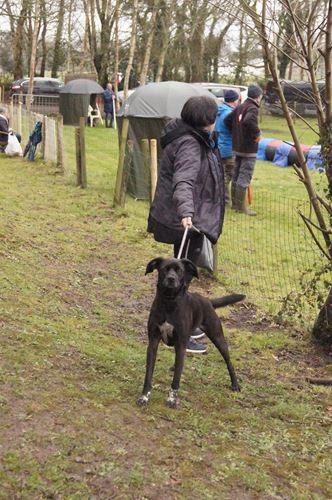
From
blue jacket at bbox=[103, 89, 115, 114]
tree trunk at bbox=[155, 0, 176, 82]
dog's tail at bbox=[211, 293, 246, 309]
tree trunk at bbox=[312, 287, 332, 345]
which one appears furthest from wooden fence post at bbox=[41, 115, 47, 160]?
tree trunk at bbox=[155, 0, 176, 82]

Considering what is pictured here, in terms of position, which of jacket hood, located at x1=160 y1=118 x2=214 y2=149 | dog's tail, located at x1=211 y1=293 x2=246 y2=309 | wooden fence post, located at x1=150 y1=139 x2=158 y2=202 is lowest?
dog's tail, located at x1=211 y1=293 x2=246 y2=309

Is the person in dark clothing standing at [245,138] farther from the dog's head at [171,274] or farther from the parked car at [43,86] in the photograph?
the parked car at [43,86]

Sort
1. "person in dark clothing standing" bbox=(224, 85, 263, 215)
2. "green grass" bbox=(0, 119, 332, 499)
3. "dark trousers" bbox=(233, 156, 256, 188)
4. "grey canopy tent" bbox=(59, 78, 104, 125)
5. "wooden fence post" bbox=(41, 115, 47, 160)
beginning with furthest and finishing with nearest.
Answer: "grey canopy tent" bbox=(59, 78, 104, 125) → "wooden fence post" bbox=(41, 115, 47, 160) → "dark trousers" bbox=(233, 156, 256, 188) → "person in dark clothing standing" bbox=(224, 85, 263, 215) → "green grass" bbox=(0, 119, 332, 499)

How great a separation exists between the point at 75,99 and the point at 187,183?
2553 cm

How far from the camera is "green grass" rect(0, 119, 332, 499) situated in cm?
337

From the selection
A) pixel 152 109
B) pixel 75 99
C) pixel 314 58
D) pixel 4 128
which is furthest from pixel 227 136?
pixel 75 99

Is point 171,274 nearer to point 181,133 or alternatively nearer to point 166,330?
point 166,330

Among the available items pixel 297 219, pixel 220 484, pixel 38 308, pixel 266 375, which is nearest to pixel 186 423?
pixel 220 484

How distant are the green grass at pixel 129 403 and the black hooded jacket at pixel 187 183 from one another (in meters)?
1.04

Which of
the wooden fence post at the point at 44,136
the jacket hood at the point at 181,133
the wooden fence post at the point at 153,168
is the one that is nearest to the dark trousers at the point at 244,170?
the wooden fence post at the point at 153,168

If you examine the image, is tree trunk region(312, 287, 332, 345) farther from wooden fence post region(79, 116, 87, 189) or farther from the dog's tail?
wooden fence post region(79, 116, 87, 189)

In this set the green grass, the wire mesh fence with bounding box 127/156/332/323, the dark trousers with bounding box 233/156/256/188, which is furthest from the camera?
the dark trousers with bounding box 233/156/256/188

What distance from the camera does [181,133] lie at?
4781 millimetres

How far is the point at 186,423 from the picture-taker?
4.09m
